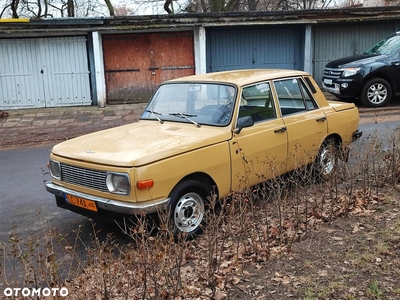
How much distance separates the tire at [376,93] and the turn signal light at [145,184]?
10394 millimetres

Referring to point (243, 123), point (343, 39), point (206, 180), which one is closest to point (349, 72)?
point (343, 39)

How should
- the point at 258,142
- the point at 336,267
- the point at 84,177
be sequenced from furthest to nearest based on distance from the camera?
1. the point at 258,142
2. the point at 84,177
3. the point at 336,267

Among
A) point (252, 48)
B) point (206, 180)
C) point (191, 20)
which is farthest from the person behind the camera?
point (252, 48)

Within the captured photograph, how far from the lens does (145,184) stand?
4.31m

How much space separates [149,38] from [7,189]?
9.90 metres

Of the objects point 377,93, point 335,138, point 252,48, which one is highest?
point 252,48

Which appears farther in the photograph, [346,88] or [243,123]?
[346,88]

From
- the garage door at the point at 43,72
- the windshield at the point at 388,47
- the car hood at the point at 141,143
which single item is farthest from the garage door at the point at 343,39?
the car hood at the point at 141,143

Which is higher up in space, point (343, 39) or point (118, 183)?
point (343, 39)

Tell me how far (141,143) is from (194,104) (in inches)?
45.8

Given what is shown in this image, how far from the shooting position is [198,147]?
15.8ft

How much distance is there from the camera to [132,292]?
354cm

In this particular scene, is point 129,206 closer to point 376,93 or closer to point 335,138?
point 335,138

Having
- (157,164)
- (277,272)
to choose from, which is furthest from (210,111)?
(277,272)
